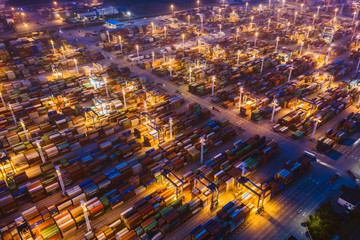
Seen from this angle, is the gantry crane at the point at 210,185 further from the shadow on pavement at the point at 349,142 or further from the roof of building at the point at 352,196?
the shadow on pavement at the point at 349,142

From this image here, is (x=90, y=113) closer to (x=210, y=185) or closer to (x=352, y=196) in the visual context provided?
(x=210, y=185)

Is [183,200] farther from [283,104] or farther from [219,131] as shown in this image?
[283,104]

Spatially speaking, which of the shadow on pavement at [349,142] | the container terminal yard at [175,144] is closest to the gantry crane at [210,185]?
the container terminal yard at [175,144]

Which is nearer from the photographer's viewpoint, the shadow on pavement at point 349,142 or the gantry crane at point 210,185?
the gantry crane at point 210,185

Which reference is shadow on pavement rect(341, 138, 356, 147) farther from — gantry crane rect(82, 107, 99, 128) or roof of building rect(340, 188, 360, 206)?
gantry crane rect(82, 107, 99, 128)

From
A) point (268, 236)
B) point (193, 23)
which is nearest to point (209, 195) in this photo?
point (268, 236)

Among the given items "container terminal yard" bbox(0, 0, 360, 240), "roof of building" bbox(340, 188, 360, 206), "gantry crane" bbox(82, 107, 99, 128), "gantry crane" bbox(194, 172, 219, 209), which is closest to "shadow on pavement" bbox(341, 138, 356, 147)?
"container terminal yard" bbox(0, 0, 360, 240)

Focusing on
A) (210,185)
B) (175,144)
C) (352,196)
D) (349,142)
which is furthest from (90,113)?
(349,142)
